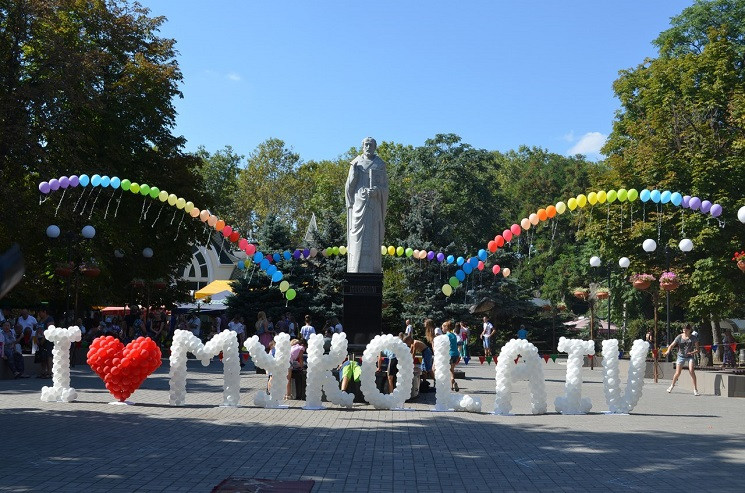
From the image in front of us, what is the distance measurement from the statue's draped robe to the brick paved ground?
452 centimetres

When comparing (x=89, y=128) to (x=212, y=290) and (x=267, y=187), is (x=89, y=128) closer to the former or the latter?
(x=212, y=290)

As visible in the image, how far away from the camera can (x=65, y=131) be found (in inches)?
1246

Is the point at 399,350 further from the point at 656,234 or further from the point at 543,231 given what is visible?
the point at 543,231

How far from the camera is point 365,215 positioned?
22.1 meters

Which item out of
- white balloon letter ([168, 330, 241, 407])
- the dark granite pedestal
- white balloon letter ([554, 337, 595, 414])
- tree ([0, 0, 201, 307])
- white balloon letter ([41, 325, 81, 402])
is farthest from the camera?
tree ([0, 0, 201, 307])

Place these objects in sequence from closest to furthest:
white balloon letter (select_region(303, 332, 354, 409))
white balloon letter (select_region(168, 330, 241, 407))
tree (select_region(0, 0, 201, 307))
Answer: white balloon letter (select_region(303, 332, 354, 409))
white balloon letter (select_region(168, 330, 241, 407))
tree (select_region(0, 0, 201, 307))

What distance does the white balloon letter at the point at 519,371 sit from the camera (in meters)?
16.3

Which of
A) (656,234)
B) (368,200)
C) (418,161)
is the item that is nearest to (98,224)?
(368,200)

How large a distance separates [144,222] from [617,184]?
68.4 feet

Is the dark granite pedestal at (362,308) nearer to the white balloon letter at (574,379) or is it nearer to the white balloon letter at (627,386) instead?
the white balloon letter at (574,379)

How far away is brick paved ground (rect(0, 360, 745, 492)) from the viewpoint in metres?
9.66

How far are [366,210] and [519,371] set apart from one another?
23.7 feet

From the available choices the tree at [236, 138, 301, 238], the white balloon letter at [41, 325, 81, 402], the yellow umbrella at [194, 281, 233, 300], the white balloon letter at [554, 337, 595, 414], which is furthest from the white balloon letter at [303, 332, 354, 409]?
the tree at [236, 138, 301, 238]

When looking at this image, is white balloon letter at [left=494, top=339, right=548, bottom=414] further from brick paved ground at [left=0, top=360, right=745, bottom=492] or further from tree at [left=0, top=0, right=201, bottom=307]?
tree at [left=0, top=0, right=201, bottom=307]
